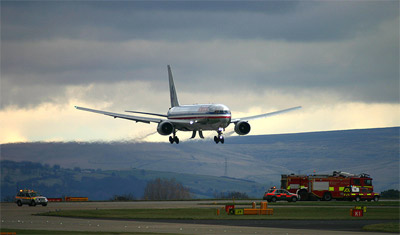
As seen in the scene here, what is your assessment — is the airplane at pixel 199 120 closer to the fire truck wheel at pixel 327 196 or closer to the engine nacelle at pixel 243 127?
the engine nacelle at pixel 243 127

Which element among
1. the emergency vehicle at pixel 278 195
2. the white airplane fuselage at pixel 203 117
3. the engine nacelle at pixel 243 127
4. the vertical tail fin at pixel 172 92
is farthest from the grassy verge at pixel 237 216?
the vertical tail fin at pixel 172 92

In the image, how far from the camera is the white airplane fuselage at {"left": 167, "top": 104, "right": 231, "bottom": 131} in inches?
4825

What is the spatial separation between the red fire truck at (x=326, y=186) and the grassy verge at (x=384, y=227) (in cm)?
5144

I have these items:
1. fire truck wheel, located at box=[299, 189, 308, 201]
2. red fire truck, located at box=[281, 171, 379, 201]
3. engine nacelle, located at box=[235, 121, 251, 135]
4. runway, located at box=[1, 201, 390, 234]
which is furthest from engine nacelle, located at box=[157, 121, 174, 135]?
runway, located at box=[1, 201, 390, 234]

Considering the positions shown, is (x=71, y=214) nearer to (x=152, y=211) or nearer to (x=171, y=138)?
(x=152, y=211)

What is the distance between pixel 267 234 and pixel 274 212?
30978 mm

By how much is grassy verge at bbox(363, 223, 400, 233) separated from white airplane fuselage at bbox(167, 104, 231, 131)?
52.3 m

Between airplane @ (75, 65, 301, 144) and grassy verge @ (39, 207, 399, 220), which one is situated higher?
airplane @ (75, 65, 301, 144)

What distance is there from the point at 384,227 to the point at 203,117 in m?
57.6

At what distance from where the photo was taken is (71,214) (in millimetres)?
89125

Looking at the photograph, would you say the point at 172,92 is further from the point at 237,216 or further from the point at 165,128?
the point at 237,216

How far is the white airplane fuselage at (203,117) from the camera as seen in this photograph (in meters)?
123

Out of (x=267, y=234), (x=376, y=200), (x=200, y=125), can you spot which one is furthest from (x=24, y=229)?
(x=376, y=200)

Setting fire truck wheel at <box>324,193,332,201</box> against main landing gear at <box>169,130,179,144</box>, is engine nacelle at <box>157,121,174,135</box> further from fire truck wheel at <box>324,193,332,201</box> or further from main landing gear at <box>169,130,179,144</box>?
fire truck wheel at <box>324,193,332,201</box>
